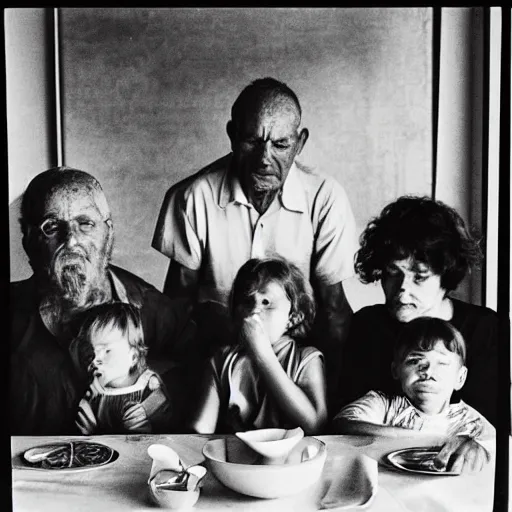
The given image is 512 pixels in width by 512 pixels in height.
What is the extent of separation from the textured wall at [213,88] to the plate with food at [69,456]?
1.31 ft

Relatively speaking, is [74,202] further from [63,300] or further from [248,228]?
[248,228]

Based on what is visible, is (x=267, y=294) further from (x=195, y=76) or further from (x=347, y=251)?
(x=195, y=76)

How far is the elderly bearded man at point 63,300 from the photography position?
61.7 inches

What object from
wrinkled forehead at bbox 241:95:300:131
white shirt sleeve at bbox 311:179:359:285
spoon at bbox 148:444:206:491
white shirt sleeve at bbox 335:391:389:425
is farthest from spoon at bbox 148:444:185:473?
wrinkled forehead at bbox 241:95:300:131

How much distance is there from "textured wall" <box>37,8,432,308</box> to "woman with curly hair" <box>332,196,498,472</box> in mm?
141

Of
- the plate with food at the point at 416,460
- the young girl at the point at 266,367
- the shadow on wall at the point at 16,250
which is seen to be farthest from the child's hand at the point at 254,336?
the shadow on wall at the point at 16,250

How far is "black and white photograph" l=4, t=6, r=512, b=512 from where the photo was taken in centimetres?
155

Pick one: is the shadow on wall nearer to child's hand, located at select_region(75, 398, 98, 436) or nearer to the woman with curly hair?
child's hand, located at select_region(75, 398, 98, 436)

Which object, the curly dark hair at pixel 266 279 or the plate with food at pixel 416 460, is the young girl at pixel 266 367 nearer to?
the curly dark hair at pixel 266 279

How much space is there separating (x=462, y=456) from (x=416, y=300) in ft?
1.13

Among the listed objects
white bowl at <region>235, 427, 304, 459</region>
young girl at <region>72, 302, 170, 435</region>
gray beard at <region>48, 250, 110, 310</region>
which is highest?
gray beard at <region>48, 250, 110, 310</region>

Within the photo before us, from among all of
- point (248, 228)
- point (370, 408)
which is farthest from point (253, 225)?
point (370, 408)

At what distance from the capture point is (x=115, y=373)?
159 cm

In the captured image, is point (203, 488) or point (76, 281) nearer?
point (203, 488)
